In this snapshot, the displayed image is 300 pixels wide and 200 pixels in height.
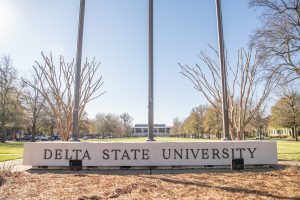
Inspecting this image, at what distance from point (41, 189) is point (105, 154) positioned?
352 centimetres

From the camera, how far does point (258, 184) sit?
573 cm

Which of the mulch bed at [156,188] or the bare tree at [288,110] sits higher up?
the bare tree at [288,110]

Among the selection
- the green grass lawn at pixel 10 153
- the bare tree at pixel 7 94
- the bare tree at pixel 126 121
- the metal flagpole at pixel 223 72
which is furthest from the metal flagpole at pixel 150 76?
the bare tree at pixel 126 121

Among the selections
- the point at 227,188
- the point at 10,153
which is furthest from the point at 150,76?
the point at 10,153

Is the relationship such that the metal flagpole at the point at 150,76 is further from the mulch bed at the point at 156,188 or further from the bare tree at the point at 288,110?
the bare tree at the point at 288,110

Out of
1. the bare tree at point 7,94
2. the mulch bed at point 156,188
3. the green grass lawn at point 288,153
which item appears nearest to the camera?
the mulch bed at point 156,188

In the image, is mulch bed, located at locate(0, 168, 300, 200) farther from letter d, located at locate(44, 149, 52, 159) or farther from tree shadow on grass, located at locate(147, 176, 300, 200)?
letter d, located at locate(44, 149, 52, 159)

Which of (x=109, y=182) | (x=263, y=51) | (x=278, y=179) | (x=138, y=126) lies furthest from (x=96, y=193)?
(x=138, y=126)

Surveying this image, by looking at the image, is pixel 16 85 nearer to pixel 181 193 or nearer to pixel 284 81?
pixel 284 81

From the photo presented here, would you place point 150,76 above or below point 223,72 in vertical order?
below

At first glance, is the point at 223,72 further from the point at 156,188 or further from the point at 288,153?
the point at 288,153

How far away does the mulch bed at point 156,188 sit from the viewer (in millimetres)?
4742

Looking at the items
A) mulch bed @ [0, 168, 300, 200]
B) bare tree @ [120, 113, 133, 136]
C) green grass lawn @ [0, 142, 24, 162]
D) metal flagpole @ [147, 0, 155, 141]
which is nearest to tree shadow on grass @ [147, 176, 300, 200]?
mulch bed @ [0, 168, 300, 200]

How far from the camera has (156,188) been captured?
17.7 ft
